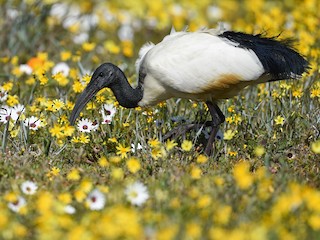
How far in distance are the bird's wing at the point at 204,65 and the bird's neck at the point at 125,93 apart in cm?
35

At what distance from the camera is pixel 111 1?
9.43 metres

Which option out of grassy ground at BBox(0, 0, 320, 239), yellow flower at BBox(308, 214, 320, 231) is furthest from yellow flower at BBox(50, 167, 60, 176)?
yellow flower at BBox(308, 214, 320, 231)

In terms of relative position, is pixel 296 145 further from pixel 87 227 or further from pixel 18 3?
pixel 18 3

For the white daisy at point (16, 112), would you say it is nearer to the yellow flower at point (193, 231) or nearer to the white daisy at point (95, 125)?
the white daisy at point (95, 125)

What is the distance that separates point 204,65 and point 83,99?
81 cm

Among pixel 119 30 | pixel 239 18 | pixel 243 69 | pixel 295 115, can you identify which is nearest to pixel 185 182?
pixel 243 69

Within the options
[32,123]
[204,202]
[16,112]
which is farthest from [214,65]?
[204,202]

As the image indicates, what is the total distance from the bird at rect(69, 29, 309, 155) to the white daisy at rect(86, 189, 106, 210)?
1353 mm

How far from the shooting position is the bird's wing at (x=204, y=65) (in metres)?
4.65

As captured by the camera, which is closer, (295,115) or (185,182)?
(185,182)

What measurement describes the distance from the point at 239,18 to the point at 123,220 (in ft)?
21.0

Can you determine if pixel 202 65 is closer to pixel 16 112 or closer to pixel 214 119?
pixel 214 119

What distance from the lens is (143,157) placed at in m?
4.47

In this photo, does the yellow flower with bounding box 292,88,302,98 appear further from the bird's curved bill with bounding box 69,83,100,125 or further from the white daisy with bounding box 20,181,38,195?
the white daisy with bounding box 20,181,38,195
